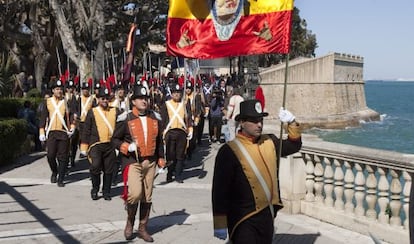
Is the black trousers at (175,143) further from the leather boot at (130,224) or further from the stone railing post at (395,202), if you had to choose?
the stone railing post at (395,202)

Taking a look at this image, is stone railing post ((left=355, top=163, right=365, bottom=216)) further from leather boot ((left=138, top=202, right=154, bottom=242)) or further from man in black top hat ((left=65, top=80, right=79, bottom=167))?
man in black top hat ((left=65, top=80, right=79, bottom=167))

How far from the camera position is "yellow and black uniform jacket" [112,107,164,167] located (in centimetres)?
734

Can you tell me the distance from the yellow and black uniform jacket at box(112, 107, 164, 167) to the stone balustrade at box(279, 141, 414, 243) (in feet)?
6.50

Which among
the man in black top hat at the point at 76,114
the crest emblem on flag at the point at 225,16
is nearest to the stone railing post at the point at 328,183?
the crest emblem on flag at the point at 225,16

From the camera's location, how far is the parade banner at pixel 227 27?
657 cm

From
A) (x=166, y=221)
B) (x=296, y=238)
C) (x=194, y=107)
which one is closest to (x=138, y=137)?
(x=166, y=221)

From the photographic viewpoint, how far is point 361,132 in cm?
5378

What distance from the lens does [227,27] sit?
725cm

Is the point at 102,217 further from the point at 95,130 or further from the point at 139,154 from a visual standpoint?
the point at 95,130

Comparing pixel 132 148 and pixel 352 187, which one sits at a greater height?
pixel 132 148

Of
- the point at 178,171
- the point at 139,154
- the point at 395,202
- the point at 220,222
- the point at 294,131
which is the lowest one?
the point at 178,171

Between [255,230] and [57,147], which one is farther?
[57,147]

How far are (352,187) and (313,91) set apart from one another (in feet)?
162

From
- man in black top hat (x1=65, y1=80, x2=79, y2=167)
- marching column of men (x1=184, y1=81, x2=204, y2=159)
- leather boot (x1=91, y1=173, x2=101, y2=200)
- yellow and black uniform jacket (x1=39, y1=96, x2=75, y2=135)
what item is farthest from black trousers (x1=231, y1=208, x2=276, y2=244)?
marching column of men (x1=184, y1=81, x2=204, y2=159)
